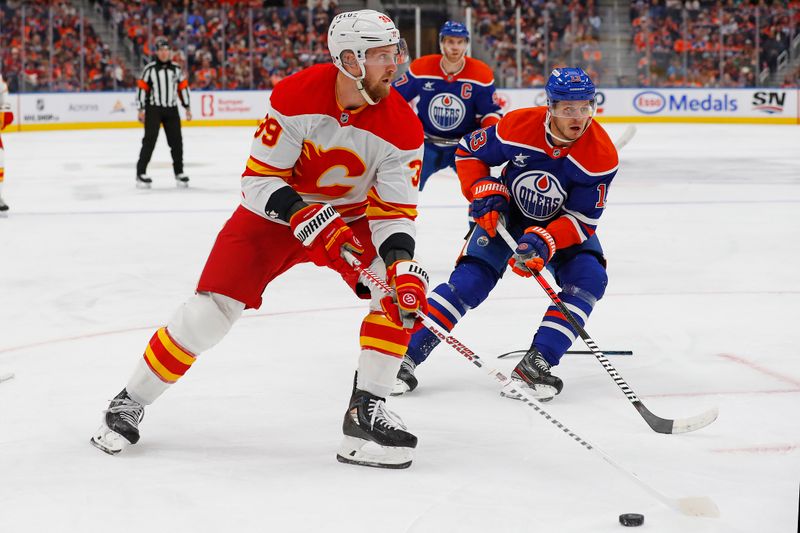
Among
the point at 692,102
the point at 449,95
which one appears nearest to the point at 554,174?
the point at 449,95

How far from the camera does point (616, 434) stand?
304 cm

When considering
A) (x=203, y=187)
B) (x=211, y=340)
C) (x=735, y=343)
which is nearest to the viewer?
(x=211, y=340)

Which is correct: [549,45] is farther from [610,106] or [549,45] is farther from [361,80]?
[361,80]

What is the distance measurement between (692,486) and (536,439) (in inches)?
19.9

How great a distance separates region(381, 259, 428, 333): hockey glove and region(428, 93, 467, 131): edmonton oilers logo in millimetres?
3354

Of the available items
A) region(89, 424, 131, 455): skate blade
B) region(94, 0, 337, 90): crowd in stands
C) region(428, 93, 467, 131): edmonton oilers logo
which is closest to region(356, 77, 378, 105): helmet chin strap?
region(89, 424, 131, 455): skate blade

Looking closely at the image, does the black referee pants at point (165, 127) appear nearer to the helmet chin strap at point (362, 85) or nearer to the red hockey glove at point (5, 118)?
the red hockey glove at point (5, 118)

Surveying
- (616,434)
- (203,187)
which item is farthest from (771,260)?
(203,187)

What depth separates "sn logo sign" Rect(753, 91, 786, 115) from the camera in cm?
1694

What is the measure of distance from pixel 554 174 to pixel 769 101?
14.6m

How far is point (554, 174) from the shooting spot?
3.62 meters

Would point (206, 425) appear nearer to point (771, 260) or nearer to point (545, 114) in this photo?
point (545, 114)

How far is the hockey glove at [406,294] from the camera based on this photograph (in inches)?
105

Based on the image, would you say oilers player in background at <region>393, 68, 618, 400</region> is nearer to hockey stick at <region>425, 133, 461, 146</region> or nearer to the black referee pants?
hockey stick at <region>425, 133, 461, 146</region>
